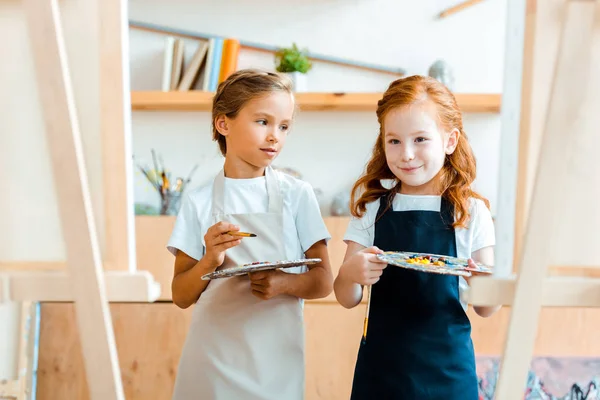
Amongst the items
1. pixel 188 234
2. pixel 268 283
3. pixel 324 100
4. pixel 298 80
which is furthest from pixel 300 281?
pixel 298 80

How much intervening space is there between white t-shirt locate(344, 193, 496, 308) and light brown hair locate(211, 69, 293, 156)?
376mm

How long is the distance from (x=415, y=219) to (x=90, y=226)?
761 mm

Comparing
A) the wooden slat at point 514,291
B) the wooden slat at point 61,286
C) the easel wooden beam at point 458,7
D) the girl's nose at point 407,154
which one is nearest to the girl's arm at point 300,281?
the girl's nose at point 407,154

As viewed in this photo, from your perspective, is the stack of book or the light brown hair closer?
→ the light brown hair

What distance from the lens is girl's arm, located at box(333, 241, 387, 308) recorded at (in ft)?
4.84

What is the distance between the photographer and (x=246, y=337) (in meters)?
1.67

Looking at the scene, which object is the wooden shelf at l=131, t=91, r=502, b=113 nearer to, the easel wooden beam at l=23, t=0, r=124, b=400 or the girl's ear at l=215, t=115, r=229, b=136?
the girl's ear at l=215, t=115, r=229, b=136

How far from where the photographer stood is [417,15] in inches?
136

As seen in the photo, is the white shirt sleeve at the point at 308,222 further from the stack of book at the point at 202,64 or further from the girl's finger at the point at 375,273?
the stack of book at the point at 202,64

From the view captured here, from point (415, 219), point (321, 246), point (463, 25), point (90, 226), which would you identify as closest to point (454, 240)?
point (415, 219)

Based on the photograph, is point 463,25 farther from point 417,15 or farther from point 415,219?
Answer: point 415,219

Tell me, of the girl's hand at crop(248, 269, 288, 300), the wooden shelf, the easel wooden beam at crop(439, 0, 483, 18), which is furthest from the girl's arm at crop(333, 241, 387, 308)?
the easel wooden beam at crop(439, 0, 483, 18)

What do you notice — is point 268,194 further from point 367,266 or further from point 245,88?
point 367,266

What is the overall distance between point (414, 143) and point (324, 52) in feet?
6.56
